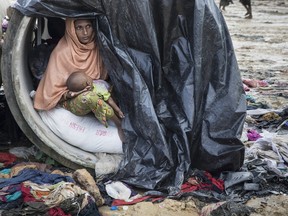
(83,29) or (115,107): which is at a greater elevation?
(83,29)

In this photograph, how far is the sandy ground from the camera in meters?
4.19

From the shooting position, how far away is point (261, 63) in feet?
35.1

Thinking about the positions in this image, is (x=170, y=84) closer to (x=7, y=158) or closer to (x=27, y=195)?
(x=27, y=195)

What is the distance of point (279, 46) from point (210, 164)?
891cm

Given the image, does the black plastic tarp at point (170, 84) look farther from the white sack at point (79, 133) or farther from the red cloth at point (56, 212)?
the red cloth at point (56, 212)

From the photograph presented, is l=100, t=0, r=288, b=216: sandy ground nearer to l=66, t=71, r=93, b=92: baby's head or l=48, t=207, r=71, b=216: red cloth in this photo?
l=48, t=207, r=71, b=216: red cloth

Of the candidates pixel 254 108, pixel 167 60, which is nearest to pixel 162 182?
pixel 167 60

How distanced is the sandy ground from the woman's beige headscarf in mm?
1171

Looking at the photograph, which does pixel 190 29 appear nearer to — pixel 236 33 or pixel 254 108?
pixel 254 108

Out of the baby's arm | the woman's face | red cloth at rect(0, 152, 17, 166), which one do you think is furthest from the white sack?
the woman's face

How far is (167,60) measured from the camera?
4.64 metres

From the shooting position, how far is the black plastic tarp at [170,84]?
4480 mm

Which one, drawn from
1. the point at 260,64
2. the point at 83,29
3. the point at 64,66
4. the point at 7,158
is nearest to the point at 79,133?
the point at 64,66

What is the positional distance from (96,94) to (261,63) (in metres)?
6.76
